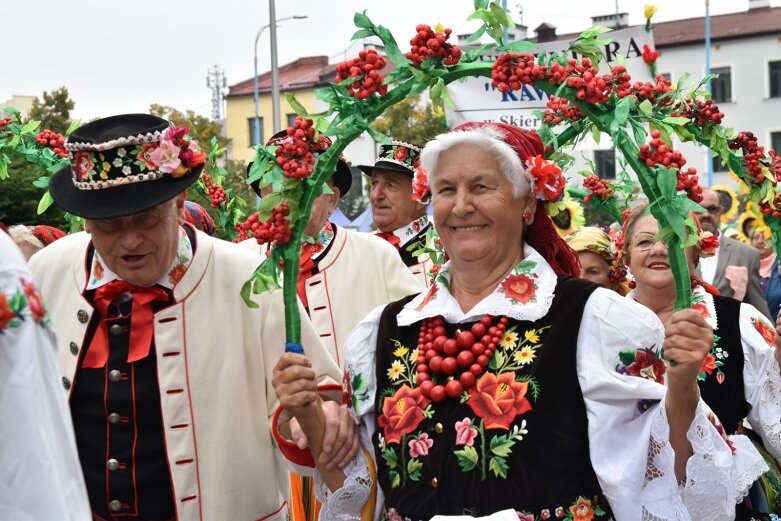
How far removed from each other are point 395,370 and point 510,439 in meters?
0.49

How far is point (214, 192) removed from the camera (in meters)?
7.61

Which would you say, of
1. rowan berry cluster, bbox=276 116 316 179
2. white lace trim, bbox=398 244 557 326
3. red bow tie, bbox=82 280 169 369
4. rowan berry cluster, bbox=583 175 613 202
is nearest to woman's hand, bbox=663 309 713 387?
white lace trim, bbox=398 244 557 326

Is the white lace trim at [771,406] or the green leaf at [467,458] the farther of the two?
the white lace trim at [771,406]

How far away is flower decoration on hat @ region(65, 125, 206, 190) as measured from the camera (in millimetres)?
3910

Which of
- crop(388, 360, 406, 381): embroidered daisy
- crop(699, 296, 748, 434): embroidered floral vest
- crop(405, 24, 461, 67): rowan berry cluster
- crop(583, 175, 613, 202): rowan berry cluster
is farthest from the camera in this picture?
crop(583, 175, 613, 202): rowan berry cluster

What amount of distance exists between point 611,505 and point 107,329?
6.00 feet

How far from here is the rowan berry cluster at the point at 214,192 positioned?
300 inches

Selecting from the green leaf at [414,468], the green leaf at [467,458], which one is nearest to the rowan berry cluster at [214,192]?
the green leaf at [414,468]

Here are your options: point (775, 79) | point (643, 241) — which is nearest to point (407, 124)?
point (775, 79)

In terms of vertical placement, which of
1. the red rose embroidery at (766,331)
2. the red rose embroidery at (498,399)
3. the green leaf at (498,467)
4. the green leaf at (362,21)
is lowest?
the green leaf at (498,467)

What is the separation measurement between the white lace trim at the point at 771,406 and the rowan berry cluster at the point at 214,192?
412 cm

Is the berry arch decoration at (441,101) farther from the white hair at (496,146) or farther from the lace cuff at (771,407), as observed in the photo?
the lace cuff at (771,407)

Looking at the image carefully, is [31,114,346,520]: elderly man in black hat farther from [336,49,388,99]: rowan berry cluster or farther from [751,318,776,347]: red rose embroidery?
[751,318,776,347]: red rose embroidery

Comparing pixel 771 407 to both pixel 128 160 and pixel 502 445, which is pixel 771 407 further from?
pixel 128 160
